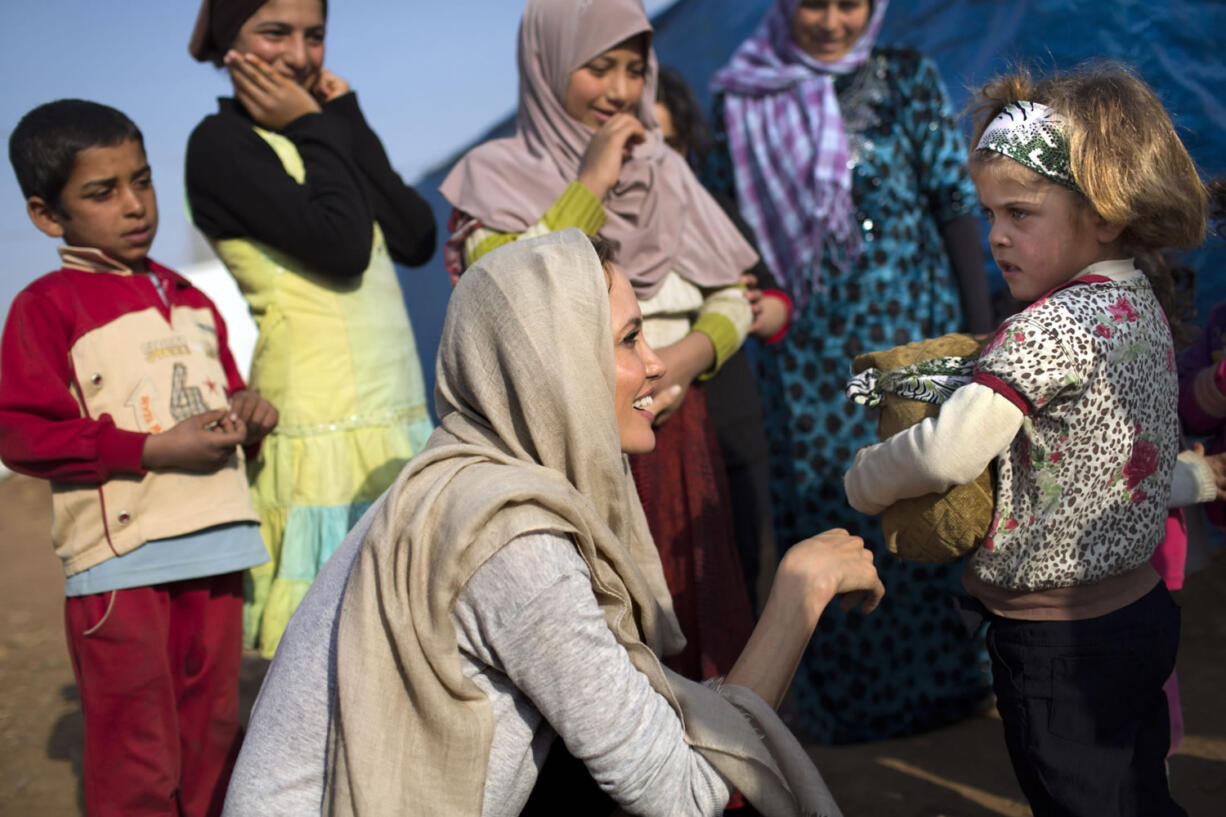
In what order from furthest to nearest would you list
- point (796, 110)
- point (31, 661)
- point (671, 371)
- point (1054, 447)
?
point (31, 661) → point (796, 110) → point (671, 371) → point (1054, 447)

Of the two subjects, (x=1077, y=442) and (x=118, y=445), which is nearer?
(x=1077, y=442)

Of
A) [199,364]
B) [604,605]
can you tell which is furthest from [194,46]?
[604,605]

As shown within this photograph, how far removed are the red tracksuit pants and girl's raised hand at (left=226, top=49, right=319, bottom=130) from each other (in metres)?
1.33

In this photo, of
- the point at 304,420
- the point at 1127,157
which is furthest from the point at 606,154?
the point at 1127,157

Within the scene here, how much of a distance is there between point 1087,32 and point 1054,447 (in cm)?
285

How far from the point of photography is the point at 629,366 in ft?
6.45

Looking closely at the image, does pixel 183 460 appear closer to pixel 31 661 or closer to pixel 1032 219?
pixel 1032 219

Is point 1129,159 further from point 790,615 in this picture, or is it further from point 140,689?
point 140,689

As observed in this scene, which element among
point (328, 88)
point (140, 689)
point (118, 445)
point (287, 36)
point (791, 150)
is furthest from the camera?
point (791, 150)

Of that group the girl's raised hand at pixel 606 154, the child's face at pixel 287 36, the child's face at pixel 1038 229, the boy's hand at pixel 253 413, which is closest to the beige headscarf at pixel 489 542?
the child's face at pixel 1038 229

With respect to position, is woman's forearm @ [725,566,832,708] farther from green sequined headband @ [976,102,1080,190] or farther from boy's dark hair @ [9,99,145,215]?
boy's dark hair @ [9,99,145,215]

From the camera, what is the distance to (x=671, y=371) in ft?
9.36

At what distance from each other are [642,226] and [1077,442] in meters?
1.49

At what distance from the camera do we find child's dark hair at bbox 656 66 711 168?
14.0 feet
